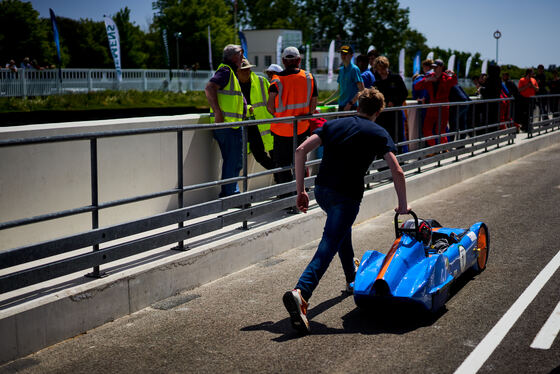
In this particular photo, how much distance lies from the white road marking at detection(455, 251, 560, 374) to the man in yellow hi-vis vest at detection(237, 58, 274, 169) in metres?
3.63

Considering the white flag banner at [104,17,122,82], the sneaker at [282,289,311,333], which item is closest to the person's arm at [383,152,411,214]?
the sneaker at [282,289,311,333]

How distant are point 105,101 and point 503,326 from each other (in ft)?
109

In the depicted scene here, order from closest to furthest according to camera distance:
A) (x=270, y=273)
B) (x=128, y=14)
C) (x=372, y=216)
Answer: (x=270, y=273)
(x=372, y=216)
(x=128, y=14)

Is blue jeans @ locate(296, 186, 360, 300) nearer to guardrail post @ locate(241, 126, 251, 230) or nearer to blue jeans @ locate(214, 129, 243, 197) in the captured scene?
guardrail post @ locate(241, 126, 251, 230)

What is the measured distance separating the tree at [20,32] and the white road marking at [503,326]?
7283 centimetres

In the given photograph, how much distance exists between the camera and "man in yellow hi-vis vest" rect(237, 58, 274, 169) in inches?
348

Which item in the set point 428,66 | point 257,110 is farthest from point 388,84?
point 257,110

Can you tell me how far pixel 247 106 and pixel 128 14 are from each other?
3184 inches

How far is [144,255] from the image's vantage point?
22.0ft

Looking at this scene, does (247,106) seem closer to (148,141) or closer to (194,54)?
(148,141)

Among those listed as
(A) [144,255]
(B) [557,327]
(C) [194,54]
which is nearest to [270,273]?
(A) [144,255]

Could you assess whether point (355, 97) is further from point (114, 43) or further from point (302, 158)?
point (114, 43)

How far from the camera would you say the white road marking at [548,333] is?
5.03m

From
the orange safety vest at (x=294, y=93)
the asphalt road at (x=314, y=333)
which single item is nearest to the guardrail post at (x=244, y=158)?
the asphalt road at (x=314, y=333)
